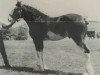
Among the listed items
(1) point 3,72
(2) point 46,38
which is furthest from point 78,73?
(1) point 3,72

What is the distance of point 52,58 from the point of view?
5.58ft

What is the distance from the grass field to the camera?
168cm

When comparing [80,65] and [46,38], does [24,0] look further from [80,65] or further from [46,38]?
[80,65]

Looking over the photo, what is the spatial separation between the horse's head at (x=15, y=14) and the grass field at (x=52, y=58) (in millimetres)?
82

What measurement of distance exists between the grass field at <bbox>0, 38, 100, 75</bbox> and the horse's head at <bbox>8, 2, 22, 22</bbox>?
8cm

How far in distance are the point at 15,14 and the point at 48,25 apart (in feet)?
0.42

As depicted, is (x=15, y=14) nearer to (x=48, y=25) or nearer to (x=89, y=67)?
(x=48, y=25)

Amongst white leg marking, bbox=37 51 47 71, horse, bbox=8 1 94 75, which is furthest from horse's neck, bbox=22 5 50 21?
white leg marking, bbox=37 51 47 71

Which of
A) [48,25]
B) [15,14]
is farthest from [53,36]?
[15,14]

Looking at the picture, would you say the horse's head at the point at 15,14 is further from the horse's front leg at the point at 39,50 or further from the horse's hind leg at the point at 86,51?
the horse's hind leg at the point at 86,51

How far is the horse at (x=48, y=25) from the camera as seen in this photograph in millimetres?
1652

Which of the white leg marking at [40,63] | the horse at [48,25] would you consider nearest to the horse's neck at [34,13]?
the horse at [48,25]

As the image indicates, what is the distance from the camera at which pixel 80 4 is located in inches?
65.6

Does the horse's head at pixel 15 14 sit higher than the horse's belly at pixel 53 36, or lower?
higher
